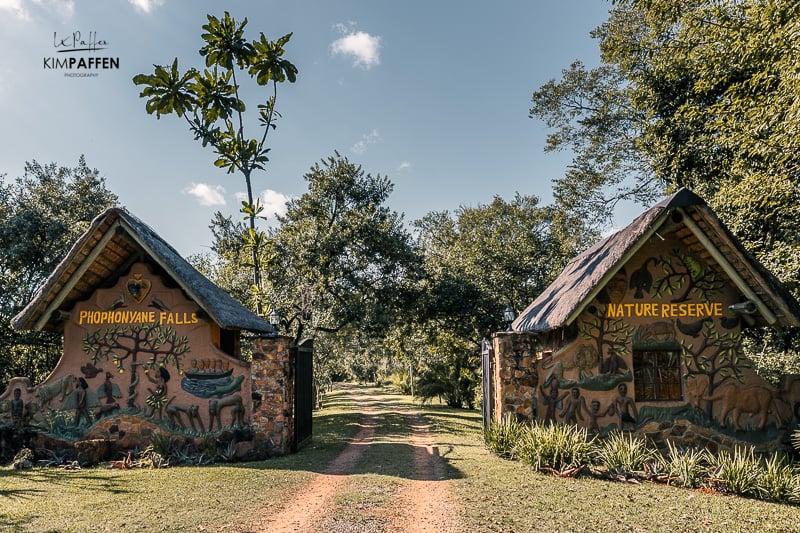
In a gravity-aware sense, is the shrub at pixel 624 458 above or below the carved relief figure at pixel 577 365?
below

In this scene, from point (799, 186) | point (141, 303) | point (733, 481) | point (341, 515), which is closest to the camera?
point (341, 515)

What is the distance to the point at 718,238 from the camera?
9812mm

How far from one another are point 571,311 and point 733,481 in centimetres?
375

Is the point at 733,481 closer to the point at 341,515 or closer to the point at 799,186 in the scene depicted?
the point at 341,515

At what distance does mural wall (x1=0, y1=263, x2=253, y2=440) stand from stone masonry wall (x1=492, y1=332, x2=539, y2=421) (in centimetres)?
552

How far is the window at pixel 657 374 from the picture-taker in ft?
34.0

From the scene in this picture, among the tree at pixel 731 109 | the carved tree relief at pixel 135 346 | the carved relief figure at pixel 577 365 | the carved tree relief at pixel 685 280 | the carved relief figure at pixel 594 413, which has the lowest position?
the carved relief figure at pixel 594 413

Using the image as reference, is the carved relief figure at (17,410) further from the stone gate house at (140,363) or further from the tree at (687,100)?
the tree at (687,100)

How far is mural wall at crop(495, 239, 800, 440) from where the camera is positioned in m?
10.1

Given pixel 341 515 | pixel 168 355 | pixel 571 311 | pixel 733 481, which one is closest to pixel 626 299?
pixel 571 311

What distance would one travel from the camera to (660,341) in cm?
1042

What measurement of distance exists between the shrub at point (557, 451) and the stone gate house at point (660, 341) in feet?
3.42

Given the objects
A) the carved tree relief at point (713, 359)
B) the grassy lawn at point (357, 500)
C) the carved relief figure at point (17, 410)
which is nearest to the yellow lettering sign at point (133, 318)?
the carved relief figure at point (17, 410)

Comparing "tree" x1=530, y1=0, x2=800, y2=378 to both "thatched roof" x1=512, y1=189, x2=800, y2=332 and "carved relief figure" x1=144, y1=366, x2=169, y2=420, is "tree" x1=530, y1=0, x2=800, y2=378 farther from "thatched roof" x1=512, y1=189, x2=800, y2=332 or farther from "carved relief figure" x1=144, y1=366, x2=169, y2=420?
"carved relief figure" x1=144, y1=366, x2=169, y2=420
